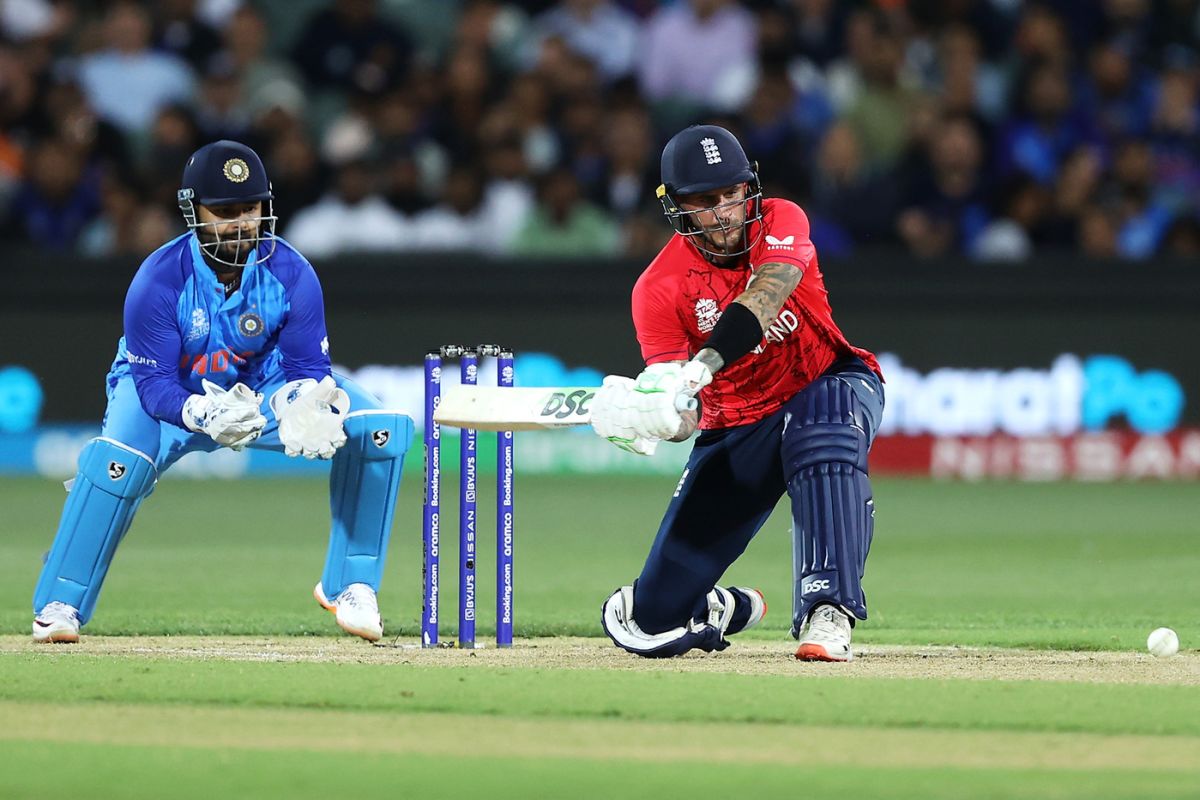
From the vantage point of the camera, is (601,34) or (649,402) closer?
(649,402)

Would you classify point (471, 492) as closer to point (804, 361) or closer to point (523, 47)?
point (804, 361)

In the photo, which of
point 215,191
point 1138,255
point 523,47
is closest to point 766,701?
point 215,191

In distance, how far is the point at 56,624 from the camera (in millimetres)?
6641

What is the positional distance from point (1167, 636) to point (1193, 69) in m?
8.78

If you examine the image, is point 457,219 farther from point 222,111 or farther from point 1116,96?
point 1116,96

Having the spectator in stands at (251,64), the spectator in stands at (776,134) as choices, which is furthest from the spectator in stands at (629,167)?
the spectator in stands at (251,64)

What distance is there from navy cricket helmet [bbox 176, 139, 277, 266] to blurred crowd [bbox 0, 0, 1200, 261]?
6.47 metres

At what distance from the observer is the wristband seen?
5.99 metres

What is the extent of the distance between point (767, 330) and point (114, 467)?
7.26 feet

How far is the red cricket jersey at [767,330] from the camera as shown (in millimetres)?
6379

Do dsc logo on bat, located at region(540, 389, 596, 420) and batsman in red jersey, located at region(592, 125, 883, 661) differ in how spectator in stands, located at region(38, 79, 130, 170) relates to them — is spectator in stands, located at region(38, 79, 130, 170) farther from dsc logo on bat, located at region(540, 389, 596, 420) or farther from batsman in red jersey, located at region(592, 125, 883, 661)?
dsc logo on bat, located at region(540, 389, 596, 420)

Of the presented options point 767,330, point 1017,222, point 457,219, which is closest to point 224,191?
point 767,330

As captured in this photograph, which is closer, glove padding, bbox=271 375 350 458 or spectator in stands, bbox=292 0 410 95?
glove padding, bbox=271 375 350 458

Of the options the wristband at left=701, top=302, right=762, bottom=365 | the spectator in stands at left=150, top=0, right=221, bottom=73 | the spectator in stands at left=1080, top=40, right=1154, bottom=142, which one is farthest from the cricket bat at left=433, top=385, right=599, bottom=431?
the spectator in stands at left=1080, top=40, right=1154, bottom=142
